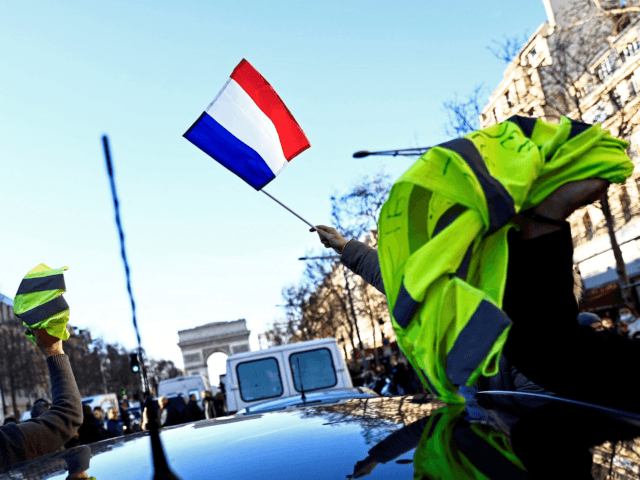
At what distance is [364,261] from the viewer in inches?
121

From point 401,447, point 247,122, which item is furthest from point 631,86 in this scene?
point 401,447

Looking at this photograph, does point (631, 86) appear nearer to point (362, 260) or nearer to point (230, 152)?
point (230, 152)

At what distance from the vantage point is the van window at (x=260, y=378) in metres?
9.60

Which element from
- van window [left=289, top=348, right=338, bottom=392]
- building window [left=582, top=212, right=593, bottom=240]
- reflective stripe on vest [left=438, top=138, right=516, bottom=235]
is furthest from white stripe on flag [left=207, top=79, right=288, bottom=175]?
building window [left=582, top=212, right=593, bottom=240]

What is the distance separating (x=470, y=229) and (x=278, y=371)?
8.10 meters

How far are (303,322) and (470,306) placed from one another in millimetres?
57508

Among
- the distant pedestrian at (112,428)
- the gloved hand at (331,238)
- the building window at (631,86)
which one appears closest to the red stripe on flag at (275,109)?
the gloved hand at (331,238)

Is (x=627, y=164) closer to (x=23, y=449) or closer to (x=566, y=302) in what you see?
(x=566, y=302)

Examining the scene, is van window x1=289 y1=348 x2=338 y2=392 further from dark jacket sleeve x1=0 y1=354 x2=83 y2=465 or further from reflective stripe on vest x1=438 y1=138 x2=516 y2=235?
reflective stripe on vest x1=438 y1=138 x2=516 y2=235

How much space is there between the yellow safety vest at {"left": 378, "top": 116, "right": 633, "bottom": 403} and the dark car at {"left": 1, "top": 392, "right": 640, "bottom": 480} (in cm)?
18

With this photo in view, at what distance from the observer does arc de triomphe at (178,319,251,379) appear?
8712 centimetres

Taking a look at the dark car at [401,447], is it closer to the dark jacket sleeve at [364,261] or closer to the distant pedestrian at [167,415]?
the dark jacket sleeve at [364,261]

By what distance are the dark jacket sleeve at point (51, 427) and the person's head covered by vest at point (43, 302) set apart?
8.5 inches

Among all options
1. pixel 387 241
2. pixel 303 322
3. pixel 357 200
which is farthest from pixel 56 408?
pixel 303 322
